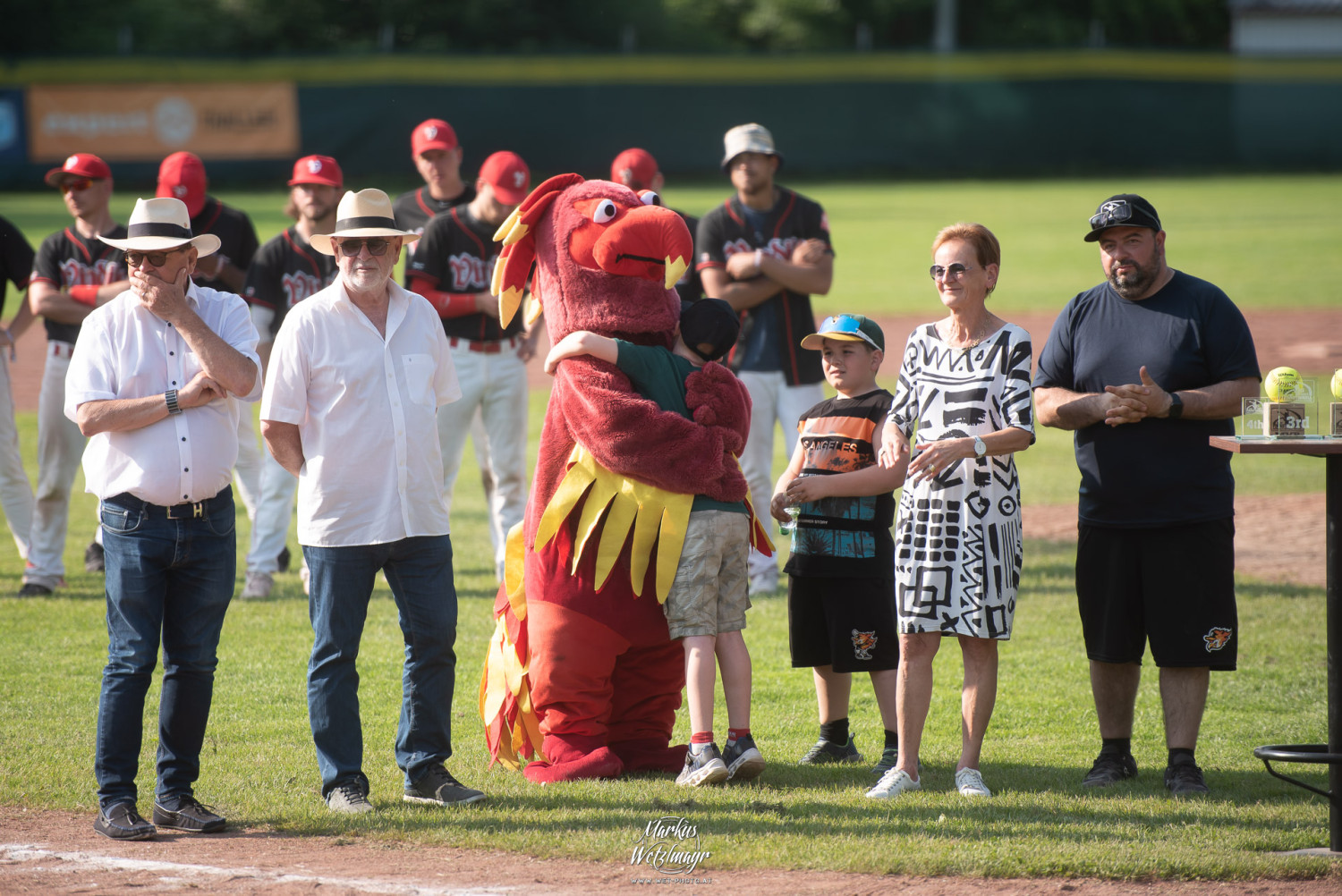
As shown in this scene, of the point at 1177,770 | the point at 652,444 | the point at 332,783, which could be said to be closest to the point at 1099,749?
the point at 1177,770

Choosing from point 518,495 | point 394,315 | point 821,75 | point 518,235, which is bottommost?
point 518,495

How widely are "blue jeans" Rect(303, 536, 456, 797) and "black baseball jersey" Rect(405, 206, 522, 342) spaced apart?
339 centimetres

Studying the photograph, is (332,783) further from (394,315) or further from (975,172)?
(975,172)

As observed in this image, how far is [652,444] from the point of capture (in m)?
4.89

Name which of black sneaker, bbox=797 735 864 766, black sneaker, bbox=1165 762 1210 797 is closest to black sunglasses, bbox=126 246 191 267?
black sneaker, bbox=797 735 864 766

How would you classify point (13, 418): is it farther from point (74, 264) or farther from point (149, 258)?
point (149, 258)

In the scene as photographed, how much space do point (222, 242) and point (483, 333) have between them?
1662 millimetres

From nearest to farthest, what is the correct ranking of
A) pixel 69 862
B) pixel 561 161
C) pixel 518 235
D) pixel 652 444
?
pixel 69 862, pixel 652 444, pixel 518 235, pixel 561 161

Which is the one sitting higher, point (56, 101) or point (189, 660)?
point (56, 101)

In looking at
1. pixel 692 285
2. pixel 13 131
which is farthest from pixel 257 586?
pixel 13 131

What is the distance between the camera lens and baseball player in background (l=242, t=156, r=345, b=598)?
25.8 ft

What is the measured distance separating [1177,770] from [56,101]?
102ft

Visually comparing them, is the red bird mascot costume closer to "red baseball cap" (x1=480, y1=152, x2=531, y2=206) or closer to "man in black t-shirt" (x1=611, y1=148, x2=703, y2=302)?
"red baseball cap" (x1=480, y1=152, x2=531, y2=206)

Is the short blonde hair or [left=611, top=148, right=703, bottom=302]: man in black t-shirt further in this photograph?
[left=611, top=148, right=703, bottom=302]: man in black t-shirt
